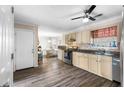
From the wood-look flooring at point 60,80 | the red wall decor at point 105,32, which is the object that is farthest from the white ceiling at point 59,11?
the wood-look flooring at point 60,80

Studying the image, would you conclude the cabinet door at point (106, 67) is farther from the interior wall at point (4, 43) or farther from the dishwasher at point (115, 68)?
the interior wall at point (4, 43)

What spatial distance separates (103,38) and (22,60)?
398 cm

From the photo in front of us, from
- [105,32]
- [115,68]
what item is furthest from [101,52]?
[105,32]

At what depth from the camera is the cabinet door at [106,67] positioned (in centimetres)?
309

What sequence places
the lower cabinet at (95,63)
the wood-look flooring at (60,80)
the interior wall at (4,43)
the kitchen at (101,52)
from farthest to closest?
the lower cabinet at (95,63) < the kitchen at (101,52) < the wood-look flooring at (60,80) < the interior wall at (4,43)

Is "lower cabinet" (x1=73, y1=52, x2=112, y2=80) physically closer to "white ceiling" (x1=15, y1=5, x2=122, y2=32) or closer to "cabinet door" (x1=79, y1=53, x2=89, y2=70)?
"cabinet door" (x1=79, y1=53, x2=89, y2=70)

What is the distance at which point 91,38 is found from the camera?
4574 millimetres

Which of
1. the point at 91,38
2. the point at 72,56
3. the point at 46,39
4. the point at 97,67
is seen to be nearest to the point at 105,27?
the point at 91,38

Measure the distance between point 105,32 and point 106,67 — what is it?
163 centimetres

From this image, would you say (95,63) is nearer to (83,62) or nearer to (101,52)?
(101,52)

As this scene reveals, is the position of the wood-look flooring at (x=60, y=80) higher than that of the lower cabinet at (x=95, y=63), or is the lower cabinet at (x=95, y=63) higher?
the lower cabinet at (x=95, y=63)

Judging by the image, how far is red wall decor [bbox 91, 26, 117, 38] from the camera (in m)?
3.66
